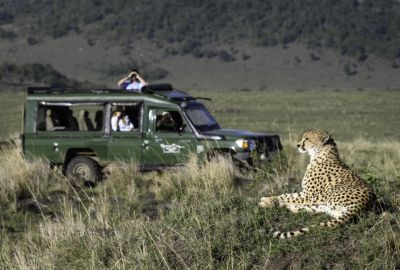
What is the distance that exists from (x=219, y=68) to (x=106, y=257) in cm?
7702

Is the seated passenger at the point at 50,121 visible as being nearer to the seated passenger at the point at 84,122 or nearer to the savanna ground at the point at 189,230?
the seated passenger at the point at 84,122

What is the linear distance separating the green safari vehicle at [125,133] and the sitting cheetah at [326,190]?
606 cm

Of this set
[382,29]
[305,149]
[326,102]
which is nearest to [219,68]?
[382,29]

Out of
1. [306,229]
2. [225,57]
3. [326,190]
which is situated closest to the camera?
[306,229]

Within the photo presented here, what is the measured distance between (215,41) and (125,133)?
78.5m

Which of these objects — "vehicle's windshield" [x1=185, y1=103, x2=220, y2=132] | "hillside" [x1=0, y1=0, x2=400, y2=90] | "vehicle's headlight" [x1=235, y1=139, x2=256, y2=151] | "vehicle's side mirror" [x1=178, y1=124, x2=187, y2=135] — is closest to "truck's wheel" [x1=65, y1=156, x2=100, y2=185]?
"vehicle's side mirror" [x1=178, y1=124, x2=187, y2=135]

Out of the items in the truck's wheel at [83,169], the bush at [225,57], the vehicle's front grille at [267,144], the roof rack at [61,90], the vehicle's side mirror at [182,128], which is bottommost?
the truck's wheel at [83,169]

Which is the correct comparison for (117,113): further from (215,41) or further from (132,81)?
(215,41)

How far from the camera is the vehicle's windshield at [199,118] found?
52.1 ft

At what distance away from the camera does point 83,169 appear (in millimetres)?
15945

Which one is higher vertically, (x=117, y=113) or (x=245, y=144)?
(x=117, y=113)

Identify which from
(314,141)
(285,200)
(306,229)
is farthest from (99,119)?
(306,229)

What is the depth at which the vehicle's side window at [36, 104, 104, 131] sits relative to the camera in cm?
1627

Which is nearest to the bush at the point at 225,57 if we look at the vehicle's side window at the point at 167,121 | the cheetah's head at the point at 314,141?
the vehicle's side window at the point at 167,121
